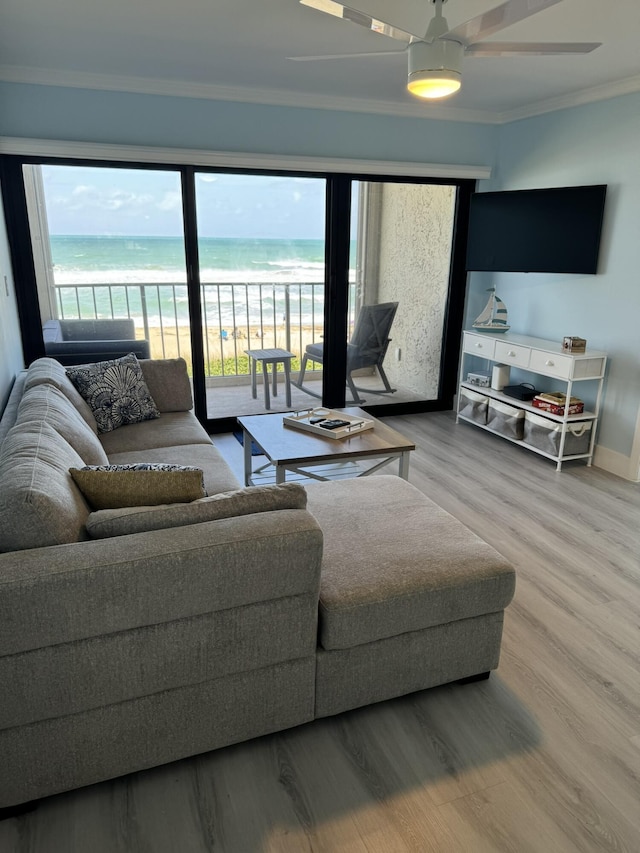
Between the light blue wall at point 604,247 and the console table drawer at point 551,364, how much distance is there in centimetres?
35

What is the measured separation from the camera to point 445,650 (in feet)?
6.05

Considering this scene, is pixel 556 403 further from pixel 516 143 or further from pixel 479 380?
pixel 516 143

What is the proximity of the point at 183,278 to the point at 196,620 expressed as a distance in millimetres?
3268

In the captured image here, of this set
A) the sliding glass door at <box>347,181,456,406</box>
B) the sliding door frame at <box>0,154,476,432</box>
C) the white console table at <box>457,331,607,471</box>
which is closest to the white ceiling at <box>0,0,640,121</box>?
the sliding door frame at <box>0,154,476,432</box>

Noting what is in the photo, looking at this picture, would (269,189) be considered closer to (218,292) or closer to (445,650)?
(218,292)

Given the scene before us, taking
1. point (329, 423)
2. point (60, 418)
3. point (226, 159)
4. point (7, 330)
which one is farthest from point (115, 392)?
point (226, 159)

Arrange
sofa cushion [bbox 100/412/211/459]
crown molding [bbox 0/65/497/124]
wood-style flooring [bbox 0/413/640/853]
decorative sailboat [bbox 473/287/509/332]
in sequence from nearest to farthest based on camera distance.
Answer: wood-style flooring [bbox 0/413/640/853] < sofa cushion [bbox 100/412/211/459] < crown molding [bbox 0/65/497/124] < decorative sailboat [bbox 473/287/509/332]

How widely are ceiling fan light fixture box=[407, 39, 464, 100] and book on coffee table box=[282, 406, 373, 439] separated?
1.58 m

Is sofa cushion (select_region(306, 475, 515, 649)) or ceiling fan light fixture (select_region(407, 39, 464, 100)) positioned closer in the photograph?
sofa cushion (select_region(306, 475, 515, 649))

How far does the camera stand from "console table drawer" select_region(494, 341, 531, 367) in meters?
4.15

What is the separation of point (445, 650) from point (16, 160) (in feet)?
12.4

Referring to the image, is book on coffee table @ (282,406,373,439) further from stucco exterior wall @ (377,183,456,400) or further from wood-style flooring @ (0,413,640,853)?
stucco exterior wall @ (377,183,456,400)

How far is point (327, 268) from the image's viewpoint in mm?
4578

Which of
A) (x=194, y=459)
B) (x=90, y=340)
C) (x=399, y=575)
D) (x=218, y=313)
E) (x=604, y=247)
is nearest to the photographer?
(x=399, y=575)
